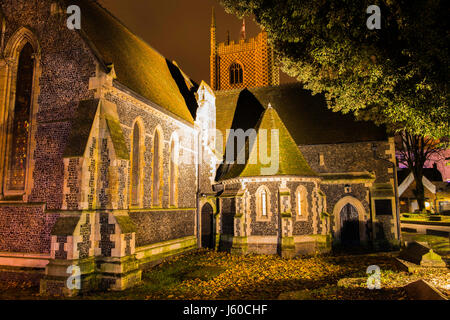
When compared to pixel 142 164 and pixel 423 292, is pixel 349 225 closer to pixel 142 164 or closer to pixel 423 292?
pixel 423 292

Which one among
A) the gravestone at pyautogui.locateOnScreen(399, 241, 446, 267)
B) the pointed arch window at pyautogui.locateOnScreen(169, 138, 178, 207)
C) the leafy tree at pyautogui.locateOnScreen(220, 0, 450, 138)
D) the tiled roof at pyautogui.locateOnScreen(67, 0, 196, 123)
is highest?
the tiled roof at pyautogui.locateOnScreen(67, 0, 196, 123)

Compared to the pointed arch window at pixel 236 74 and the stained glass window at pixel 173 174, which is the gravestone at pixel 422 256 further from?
the pointed arch window at pixel 236 74

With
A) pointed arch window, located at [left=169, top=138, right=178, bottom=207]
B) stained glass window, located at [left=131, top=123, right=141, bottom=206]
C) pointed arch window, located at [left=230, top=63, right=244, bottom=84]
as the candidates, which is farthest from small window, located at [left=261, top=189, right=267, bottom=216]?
pointed arch window, located at [left=230, top=63, right=244, bottom=84]

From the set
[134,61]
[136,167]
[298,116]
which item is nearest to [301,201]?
[298,116]

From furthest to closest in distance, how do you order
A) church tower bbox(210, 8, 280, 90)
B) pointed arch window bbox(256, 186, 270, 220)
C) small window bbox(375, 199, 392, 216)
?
1. church tower bbox(210, 8, 280, 90)
2. small window bbox(375, 199, 392, 216)
3. pointed arch window bbox(256, 186, 270, 220)

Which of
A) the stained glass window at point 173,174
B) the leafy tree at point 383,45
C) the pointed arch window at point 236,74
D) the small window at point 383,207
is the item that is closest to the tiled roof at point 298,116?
the small window at point 383,207

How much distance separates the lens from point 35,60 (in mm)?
12625

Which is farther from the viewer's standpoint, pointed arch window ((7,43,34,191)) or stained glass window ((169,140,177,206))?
stained glass window ((169,140,177,206))

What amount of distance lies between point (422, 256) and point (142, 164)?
11658mm

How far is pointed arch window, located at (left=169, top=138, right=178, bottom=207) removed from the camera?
1642cm

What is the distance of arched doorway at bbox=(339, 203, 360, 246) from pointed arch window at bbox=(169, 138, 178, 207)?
10687 mm

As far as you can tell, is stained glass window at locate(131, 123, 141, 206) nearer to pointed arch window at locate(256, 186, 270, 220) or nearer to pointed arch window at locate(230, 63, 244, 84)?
pointed arch window at locate(256, 186, 270, 220)

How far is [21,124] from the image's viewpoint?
1265 centimetres
